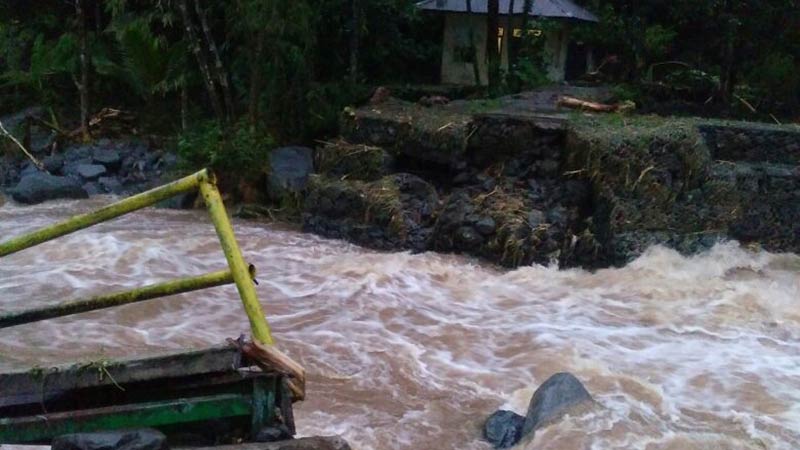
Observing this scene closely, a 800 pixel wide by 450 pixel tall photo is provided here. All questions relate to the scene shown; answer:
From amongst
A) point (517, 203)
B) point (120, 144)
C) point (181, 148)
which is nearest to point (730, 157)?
point (517, 203)

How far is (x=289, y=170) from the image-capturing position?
37.8 ft

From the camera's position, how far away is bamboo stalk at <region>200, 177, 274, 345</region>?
3.09 metres

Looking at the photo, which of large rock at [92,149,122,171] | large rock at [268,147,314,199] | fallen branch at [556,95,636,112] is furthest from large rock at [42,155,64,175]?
fallen branch at [556,95,636,112]

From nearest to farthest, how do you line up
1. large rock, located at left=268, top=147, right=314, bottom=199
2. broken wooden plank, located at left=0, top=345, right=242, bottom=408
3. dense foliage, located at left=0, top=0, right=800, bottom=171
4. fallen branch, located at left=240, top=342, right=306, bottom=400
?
fallen branch, located at left=240, top=342, right=306, bottom=400
broken wooden plank, located at left=0, top=345, right=242, bottom=408
large rock, located at left=268, top=147, right=314, bottom=199
dense foliage, located at left=0, top=0, right=800, bottom=171

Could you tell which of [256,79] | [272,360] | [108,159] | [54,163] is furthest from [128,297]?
[54,163]

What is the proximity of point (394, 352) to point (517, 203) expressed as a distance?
3.27 meters

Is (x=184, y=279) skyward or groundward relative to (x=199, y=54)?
groundward

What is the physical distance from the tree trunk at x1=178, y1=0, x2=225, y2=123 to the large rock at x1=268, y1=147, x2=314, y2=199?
1.29 meters

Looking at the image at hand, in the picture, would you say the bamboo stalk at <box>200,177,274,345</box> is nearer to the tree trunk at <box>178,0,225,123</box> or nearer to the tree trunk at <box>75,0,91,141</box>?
the tree trunk at <box>178,0,225,123</box>

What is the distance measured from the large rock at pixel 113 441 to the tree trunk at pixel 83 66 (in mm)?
11890

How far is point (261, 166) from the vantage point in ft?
37.8

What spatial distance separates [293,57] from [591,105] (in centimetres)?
403

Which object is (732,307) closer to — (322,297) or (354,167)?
(322,297)

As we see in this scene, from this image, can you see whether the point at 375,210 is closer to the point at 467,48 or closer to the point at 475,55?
the point at 475,55
